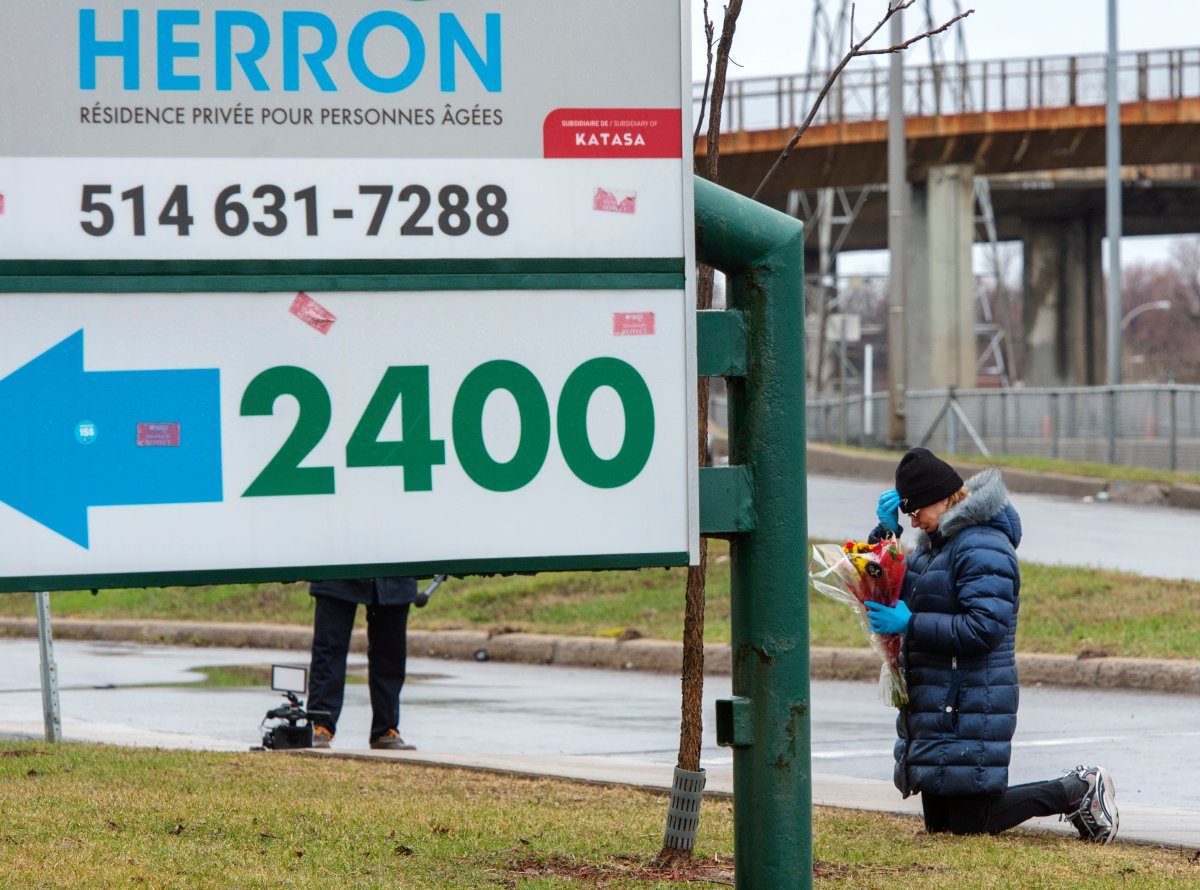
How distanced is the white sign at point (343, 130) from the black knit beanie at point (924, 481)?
2742 mm

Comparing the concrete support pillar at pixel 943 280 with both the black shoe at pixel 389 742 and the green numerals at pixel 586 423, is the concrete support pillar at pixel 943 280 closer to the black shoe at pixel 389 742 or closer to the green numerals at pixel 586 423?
the black shoe at pixel 389 742

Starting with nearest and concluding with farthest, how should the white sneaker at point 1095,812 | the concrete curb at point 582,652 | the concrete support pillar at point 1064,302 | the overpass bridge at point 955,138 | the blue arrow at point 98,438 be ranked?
the blue arrow at point 98,438 < the white sneaker at point 1095,812 < the concrete curb at point 582,652 < the overpass bridge at point 955,138 < the concrete support pillar at point 1064,302

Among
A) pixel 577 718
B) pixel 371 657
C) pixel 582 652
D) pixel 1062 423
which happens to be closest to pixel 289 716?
pixel 371 657

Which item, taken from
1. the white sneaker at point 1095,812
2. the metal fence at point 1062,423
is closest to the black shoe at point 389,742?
the white sneaker at point 1095,812

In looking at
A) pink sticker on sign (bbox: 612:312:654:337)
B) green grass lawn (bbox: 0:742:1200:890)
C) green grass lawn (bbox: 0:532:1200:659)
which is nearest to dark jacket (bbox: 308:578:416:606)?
green grass lawn (bbox: 0:742:1200:890)

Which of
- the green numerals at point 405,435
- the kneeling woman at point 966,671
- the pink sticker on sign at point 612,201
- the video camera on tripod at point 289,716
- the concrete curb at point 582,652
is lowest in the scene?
the concrete curb at point 582,652

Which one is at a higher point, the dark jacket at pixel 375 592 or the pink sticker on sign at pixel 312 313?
the pink sticker on sign at pixel 312 313

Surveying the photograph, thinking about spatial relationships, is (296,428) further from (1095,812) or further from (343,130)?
(1095,812)

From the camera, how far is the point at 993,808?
643 cm

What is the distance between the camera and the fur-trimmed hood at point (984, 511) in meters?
6.40

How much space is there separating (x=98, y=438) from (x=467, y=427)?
2.59ft

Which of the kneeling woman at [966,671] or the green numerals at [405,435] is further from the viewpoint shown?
the kneeling woman at [966,671]

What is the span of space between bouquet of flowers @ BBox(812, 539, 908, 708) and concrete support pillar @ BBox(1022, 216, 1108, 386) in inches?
1962

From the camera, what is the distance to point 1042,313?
5619 centimetres
